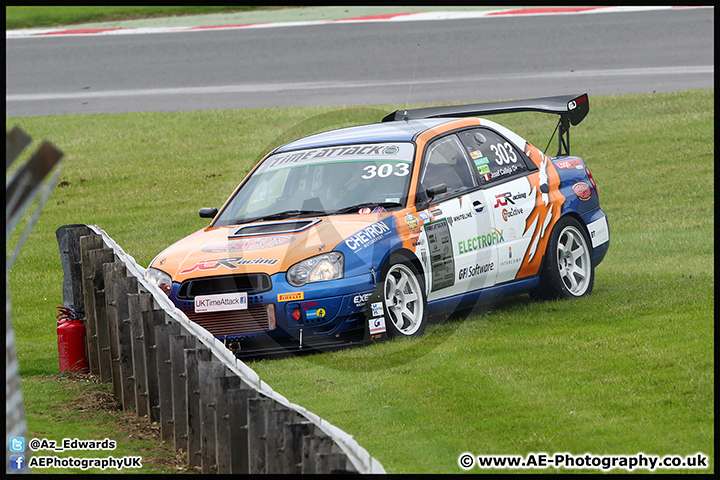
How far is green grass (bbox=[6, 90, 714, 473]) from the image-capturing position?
5.08 meters

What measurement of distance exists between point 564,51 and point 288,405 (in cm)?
1765

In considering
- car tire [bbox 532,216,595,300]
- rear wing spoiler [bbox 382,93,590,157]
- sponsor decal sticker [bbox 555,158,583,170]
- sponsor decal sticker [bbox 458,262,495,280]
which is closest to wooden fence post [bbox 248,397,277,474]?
sponsor decal sticker [bbox 458,262,495,280]

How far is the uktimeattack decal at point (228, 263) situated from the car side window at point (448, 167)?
1.57 metres

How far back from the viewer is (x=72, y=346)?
7.30m

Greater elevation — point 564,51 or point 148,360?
point 564,51

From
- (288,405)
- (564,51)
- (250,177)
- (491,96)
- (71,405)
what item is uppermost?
(564,51)

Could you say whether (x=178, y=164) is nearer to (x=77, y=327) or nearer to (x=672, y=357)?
(x=77, y=327)

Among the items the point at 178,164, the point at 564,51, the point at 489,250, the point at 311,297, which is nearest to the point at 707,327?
the point at 489,250

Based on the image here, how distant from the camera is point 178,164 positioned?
1524cm

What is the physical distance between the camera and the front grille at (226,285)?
7075 millimetres

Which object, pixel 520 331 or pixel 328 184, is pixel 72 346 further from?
pixel 520 331

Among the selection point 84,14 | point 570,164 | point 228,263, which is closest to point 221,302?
point 228,263

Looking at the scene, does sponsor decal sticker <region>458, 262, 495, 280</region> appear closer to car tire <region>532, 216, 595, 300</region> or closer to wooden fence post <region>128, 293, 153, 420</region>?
car tire <region>532, 216, 595, 300</region>

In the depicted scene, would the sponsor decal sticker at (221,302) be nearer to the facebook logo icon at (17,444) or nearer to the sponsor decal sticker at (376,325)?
the sponsor decal sticker at (376,325)
